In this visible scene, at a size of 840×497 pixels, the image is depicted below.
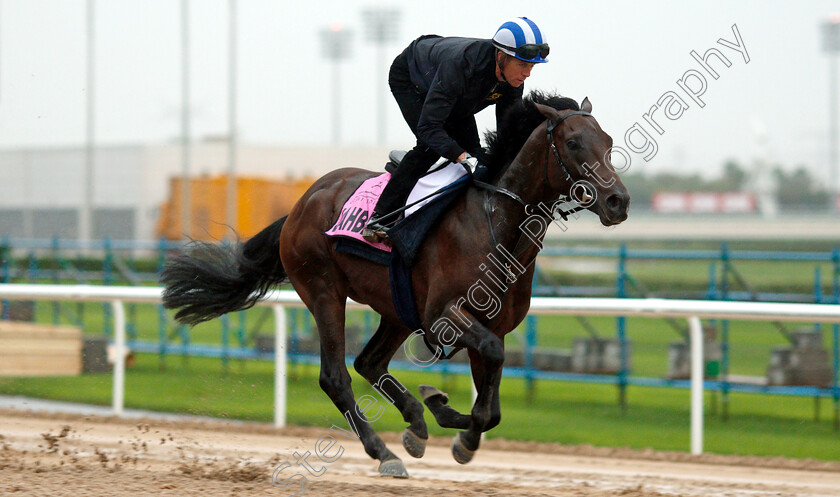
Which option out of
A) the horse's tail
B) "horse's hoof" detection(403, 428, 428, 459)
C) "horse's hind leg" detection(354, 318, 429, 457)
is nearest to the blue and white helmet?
"horse's hind leg" detection(354, 318, 429, 457)

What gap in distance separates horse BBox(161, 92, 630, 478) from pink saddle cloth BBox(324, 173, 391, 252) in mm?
116

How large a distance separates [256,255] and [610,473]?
7.96 ft

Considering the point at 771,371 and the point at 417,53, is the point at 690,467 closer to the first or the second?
the point at 771,371

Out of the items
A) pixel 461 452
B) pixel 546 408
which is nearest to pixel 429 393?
pixel 461 452

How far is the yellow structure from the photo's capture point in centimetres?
2152

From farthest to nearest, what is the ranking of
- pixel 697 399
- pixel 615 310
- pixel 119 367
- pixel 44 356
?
pixel 44 356 → pixel 119 367 → pixel 615 310 → pixel 697 399

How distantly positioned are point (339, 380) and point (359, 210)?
2.95 ft

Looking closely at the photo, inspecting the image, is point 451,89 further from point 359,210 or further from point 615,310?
point 615,310

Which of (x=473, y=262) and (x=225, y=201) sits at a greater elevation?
(x=225, y=201)

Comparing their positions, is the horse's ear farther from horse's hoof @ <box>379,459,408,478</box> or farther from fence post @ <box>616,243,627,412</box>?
fence post @ <box>616,243,627,412</box>

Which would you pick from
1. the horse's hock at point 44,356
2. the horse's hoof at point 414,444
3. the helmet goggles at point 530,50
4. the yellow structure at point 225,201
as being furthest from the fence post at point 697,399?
the yellow structure at point 225,201

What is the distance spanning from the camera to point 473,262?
418 cm

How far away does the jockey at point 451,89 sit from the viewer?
411 centimetres

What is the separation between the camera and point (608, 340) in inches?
332
